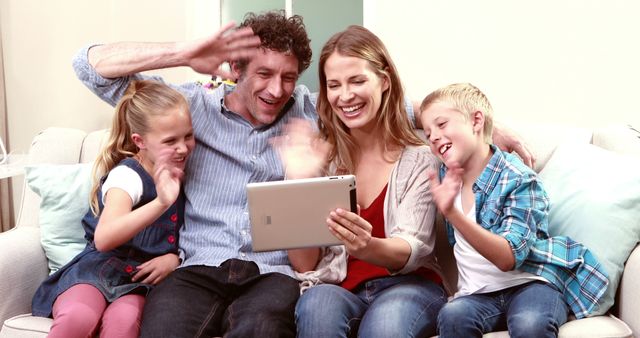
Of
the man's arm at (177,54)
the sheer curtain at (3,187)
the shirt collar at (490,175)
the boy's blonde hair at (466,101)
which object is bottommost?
the sheer curtain at (3,187)

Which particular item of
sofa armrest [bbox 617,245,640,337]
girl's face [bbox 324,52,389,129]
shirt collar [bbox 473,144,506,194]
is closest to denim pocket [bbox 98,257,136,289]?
girl's face [bbox 324,52,389,129]

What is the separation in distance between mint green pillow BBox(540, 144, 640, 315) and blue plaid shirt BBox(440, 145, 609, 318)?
4 centimetres

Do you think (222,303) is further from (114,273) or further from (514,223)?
(514,223)

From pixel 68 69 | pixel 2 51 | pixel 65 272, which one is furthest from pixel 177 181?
pixel 68 69

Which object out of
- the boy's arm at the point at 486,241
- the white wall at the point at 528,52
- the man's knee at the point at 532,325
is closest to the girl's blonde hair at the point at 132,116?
the boy's arm at the point at 486,241

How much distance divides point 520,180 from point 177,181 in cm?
81

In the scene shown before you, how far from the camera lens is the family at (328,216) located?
1.50 meters

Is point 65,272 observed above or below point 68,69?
below

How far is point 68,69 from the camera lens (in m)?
3.23

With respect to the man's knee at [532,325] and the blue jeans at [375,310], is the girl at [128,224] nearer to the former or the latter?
the blue jeans at [375,310]

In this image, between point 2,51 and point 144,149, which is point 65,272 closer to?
point 144,149

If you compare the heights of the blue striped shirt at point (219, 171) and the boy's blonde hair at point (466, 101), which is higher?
the boy's blonde hair at point (466, 101)

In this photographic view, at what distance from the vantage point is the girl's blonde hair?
174 centimetres

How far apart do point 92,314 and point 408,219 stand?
0.77 meters
